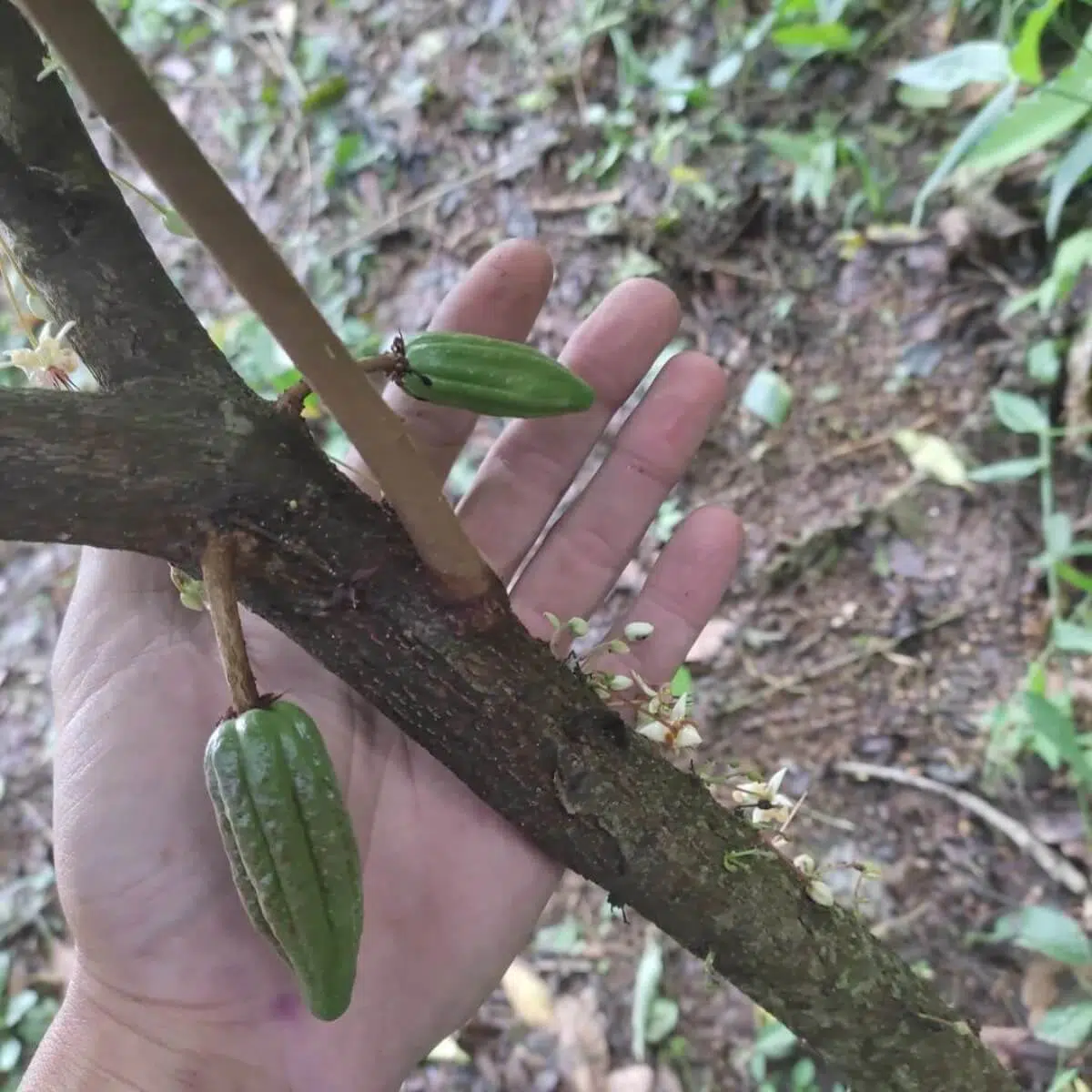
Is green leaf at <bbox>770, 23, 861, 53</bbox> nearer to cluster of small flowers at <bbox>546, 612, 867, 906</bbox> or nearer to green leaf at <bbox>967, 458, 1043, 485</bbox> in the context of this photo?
green leaf at <bbox>967, 458, 1043, 485</bbox>

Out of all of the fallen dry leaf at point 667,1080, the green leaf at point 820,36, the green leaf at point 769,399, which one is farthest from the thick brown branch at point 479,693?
the green leaf at point 820,36

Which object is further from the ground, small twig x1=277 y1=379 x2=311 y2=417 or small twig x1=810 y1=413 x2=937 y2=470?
small twig x1=277 y1=379 x2=311 y2=417

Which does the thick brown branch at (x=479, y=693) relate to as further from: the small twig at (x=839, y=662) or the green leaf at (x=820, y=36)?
the green leaf at (x=820, y=36)

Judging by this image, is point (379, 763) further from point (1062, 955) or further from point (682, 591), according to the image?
point (1062, 955)

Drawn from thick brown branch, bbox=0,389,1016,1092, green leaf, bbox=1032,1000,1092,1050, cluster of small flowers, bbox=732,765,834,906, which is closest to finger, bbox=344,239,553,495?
thick brown branch, bbox=0,389,1016,1092

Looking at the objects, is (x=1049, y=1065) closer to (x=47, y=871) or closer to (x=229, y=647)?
Answer: (x=229, y=647)

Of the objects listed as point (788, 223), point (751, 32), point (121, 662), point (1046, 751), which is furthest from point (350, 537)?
point (751, 32)

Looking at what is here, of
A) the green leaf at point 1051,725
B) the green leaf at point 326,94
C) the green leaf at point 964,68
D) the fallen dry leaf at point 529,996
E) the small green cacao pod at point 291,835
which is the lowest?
the fallen dry leaf at point 529,996
